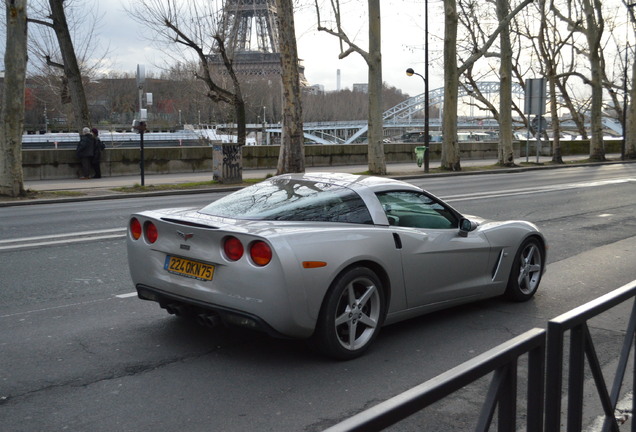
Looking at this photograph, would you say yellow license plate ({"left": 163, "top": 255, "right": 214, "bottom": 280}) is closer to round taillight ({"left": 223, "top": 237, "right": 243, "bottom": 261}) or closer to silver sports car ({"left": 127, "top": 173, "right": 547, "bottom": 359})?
silver sports car ({"left": 127, "top": 173, "right": 547, "bottom": 359})

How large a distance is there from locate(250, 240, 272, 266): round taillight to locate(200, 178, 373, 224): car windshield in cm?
55

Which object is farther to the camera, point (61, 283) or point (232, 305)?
point (61, 283)

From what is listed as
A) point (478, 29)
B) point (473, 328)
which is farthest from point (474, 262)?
point (478, 29)

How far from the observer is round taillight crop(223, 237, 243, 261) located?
5.11 m

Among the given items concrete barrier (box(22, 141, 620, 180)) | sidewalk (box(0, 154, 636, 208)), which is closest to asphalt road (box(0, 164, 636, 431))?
sidewalk (box(0, 154, 636, 208))

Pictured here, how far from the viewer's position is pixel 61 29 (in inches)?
1074

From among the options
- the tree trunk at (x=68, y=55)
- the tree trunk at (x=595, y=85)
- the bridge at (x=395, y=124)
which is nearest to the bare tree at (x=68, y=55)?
the tree trunk at (x=68, y=55)

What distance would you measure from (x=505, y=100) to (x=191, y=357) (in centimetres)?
3358

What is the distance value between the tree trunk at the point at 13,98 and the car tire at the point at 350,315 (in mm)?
14986

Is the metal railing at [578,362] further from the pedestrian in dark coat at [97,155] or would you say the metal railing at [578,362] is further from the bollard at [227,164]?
the pedestrian in dark coat at [97,155]

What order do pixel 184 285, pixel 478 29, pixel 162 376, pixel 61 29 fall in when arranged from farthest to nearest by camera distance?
pixel 478 29 → pixel 61 29 → pixel 184 285 → pixel 162 376

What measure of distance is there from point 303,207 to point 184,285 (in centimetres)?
108

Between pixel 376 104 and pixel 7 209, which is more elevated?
pixel 376 104

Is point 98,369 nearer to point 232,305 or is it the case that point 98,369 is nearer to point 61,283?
point 232,305
